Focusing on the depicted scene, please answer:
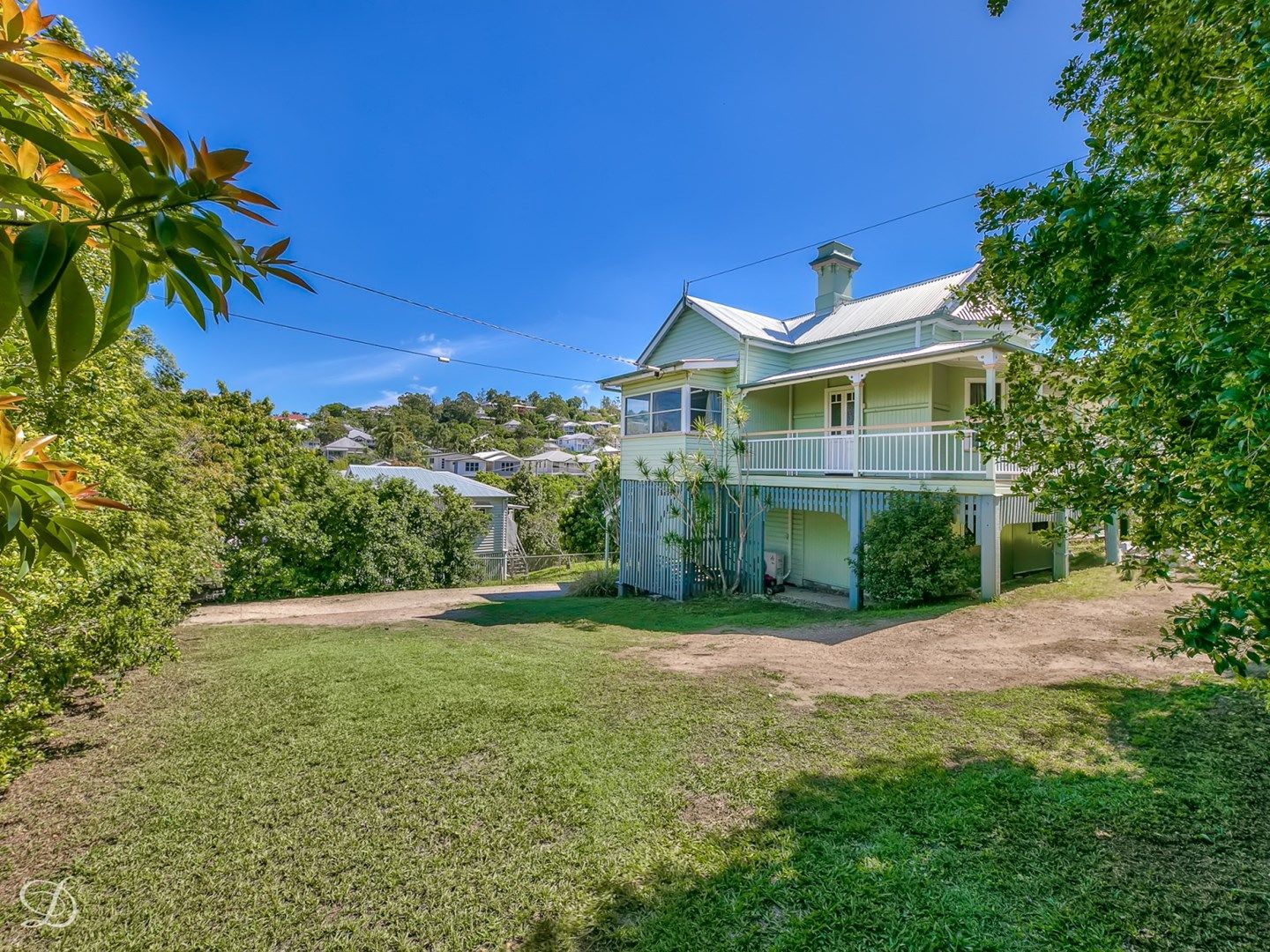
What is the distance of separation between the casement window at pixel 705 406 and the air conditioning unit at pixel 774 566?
372 centimetres

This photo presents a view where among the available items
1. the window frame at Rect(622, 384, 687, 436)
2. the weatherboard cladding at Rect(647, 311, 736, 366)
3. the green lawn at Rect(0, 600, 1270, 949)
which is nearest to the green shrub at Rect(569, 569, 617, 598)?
the window frame at Rect(622, 384, 687, 436)

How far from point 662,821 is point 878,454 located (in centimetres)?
985

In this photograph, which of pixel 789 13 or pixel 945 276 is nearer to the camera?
pixel 789 13

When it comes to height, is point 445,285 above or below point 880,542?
above

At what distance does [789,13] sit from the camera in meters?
8.64

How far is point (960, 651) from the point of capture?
6848mm

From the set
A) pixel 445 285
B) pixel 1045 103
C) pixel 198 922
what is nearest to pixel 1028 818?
pixel 198 922

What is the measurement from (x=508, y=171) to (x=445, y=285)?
7986 mm

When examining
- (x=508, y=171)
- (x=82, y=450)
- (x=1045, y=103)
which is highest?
(x=508, y=171)

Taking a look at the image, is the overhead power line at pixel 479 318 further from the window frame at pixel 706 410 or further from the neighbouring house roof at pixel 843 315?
the window frame at pixel 706 410

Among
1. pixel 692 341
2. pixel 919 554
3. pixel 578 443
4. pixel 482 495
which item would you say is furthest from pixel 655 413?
pixel 578 443

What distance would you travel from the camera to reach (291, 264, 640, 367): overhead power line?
14.5 m

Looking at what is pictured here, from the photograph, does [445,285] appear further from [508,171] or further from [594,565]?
[594,565]

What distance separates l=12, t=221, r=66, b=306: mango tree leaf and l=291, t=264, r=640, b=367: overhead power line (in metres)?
13.0
